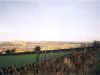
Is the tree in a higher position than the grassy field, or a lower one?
higher

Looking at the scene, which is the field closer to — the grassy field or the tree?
the grassy field

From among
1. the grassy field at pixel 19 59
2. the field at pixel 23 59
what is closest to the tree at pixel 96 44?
the field at pixel 23 59

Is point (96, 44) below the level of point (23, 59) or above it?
above

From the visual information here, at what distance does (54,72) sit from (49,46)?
1230mm

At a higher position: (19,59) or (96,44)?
(96,44)

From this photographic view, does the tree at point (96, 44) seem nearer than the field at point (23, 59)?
No

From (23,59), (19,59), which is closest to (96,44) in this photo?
(23,59)

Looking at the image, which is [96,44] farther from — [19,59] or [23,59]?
[19,59]

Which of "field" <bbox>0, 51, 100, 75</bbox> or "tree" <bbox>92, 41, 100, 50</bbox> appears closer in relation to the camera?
"field" <bbox>0, 51, 100, 75</bbox>

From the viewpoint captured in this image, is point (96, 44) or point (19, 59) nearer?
point (19, 59)

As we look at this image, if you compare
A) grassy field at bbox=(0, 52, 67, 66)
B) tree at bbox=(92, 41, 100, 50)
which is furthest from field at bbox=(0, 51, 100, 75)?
tree at bbox=(92, 41, 100, 50)

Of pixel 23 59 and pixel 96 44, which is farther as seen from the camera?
pixel 96 44

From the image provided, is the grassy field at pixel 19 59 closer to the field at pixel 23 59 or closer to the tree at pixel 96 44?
the field at pixel 23 59

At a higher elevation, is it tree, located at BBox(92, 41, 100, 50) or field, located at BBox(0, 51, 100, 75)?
tree, located at BBox(92, 41, 100, 50)
